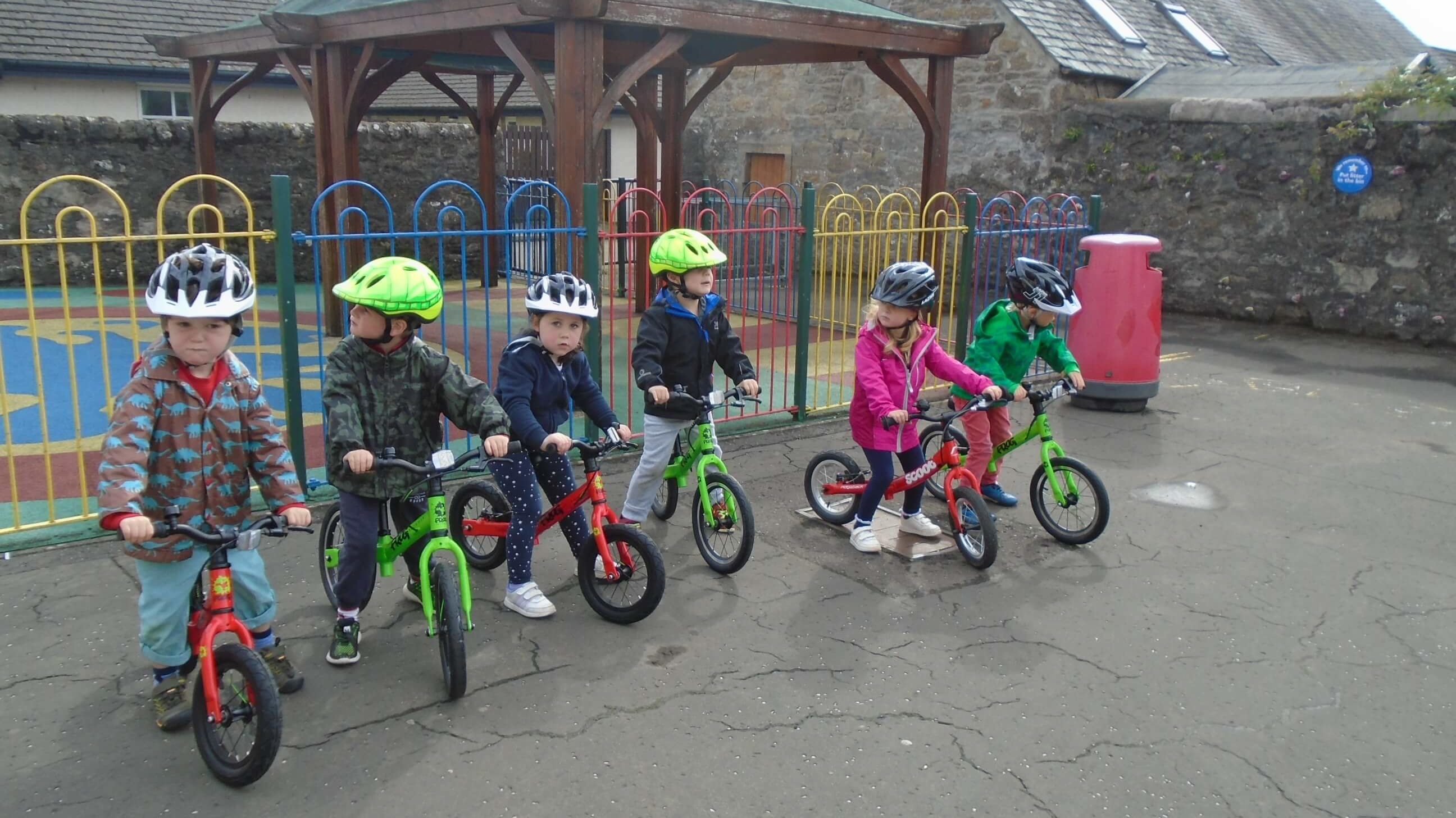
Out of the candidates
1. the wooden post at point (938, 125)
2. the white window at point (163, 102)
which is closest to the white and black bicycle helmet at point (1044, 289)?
the wooden post at point (938, 125)

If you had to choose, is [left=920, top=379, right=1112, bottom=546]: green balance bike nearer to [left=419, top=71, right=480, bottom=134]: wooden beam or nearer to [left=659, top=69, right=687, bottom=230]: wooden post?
[left=659, top=69, right=687, bottom=230]: wooden post

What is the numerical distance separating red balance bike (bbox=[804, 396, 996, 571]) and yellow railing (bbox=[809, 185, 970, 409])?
1321 mm

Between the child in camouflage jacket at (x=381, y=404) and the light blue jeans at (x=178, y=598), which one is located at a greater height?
the child in camouflage jacket at (x=381, y=404)

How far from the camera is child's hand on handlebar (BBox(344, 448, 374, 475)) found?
361 centimetres

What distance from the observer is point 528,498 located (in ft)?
14.7

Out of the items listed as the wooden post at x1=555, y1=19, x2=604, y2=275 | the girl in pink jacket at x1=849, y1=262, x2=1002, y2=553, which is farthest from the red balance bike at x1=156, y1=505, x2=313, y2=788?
the wooden post at x1=555, y1=19, x2=604, y2=275

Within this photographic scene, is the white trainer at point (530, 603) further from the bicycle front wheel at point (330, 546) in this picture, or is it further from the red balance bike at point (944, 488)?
the red balance bike at point (944, 488)

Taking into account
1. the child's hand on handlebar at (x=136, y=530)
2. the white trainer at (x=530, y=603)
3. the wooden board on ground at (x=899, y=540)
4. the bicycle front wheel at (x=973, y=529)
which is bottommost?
the wooden board on ground at (x=899, y=540)

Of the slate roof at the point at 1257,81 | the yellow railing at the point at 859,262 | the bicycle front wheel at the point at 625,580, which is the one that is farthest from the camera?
the slate roof at the point at 1257,81

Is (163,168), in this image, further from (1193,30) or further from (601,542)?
(1193,30)

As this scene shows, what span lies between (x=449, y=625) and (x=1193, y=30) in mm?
17125

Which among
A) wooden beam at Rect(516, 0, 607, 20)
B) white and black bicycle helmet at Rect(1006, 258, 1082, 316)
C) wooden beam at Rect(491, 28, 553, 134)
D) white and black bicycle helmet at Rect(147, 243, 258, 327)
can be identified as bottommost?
white and black bicycle helmet at Rect(1006, 258, 1082, 316)

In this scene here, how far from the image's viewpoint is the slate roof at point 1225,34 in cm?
1480

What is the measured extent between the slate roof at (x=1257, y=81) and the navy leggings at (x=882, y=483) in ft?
33.3
